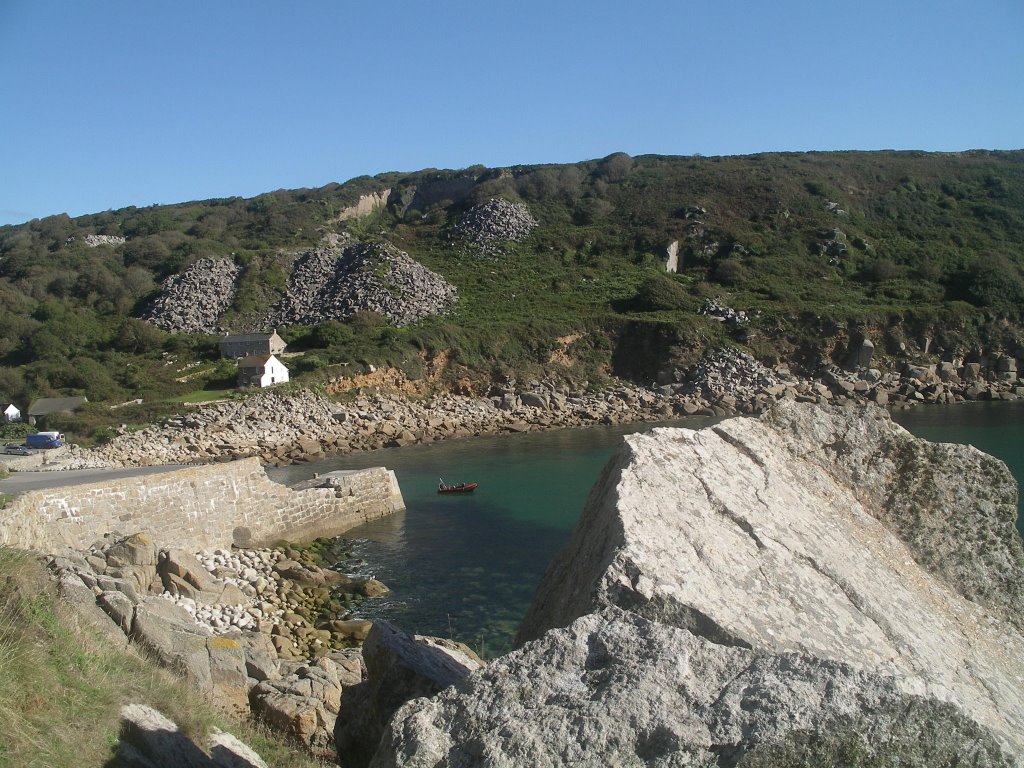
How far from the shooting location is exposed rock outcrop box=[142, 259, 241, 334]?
6272cm

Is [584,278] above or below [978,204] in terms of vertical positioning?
below

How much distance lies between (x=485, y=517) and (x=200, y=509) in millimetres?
8498

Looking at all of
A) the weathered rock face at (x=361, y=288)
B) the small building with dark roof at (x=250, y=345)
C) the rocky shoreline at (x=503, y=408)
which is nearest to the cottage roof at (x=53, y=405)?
the rocky shoreline at (x=503, y=408)

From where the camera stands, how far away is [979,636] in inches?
150

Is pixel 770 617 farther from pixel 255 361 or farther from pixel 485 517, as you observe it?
pixel 255 361

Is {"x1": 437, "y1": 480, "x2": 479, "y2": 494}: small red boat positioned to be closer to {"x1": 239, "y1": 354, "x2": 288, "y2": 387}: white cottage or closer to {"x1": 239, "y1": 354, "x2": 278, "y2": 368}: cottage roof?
{"x1": 239, "y1": 354, "x2": 288, "y2": 387}: white cottage

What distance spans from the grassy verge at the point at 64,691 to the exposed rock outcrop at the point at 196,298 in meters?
59.2

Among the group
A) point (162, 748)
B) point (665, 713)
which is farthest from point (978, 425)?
point (665, 713)

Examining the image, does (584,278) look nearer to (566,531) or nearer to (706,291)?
(706,291)

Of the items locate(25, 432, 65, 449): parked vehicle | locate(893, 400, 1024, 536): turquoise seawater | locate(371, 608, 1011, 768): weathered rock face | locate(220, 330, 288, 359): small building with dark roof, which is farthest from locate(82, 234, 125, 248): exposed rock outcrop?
locate(371, 608, 1011, 768): weathered rock face

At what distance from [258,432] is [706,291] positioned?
130 feet

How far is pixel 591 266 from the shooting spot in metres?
75.2

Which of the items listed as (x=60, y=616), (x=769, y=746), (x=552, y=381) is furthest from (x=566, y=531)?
(x=552, y=381)

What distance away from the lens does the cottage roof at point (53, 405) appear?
40.5 metres
